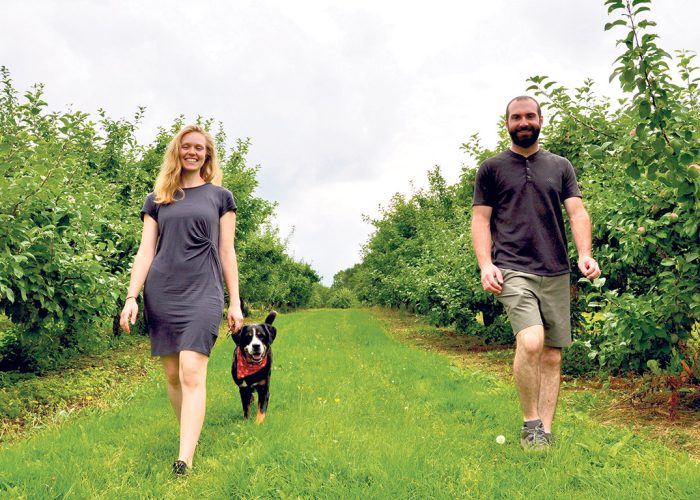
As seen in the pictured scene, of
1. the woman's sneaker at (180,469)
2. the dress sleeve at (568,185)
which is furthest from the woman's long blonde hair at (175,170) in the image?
the dress sleeve at (568,185)

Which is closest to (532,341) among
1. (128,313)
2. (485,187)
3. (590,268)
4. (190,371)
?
(590,268)

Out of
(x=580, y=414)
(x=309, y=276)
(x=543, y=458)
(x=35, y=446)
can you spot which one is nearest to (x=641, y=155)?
(x=543, y=458)

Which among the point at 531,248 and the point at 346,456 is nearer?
the point at 346,456

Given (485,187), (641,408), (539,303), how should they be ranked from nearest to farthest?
(539,303) → (485,187) → (641,408)

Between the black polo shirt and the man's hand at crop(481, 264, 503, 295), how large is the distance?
13 centimetres

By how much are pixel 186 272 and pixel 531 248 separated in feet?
8.24

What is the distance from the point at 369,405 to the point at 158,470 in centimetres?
272

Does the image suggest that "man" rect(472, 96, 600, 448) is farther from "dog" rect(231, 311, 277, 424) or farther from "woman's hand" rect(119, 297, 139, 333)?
"woman's hand" rect(119, 297, 139, 333)

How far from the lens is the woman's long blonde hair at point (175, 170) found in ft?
13.5

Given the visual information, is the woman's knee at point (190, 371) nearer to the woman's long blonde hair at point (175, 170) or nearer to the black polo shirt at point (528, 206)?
the woman's long blonde hair at point (175, 170)

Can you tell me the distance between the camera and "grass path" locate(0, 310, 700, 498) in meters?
3.26

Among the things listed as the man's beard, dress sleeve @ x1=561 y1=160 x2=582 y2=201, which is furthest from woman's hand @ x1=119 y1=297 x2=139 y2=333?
dress sleeve @ x1=561 y1=160 x2=582 y2=201

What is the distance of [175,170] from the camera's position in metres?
4.16

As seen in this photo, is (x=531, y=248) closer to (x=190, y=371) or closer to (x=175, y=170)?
(x=190, y=371)
